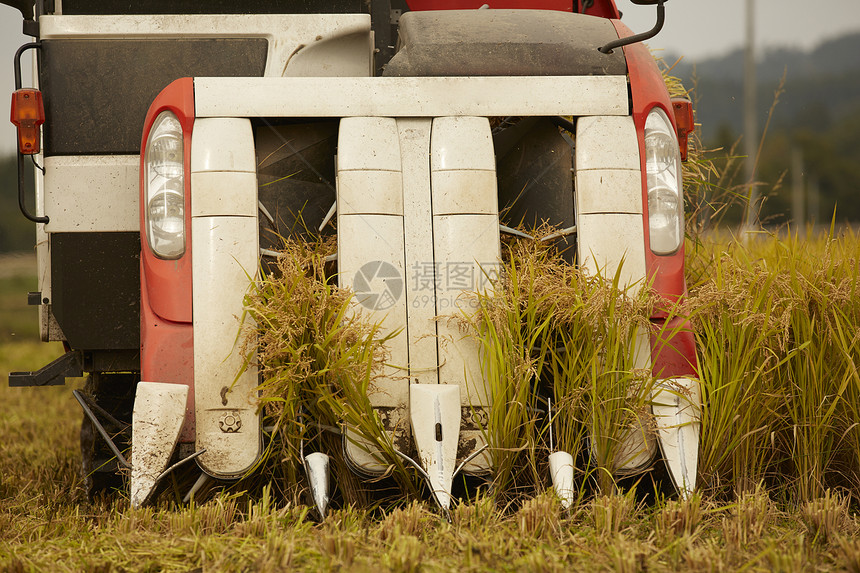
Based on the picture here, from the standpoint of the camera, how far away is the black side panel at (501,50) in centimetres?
306

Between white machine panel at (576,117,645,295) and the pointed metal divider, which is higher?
white machine panel at (576,117,645,295)

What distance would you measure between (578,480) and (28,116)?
241 centimetres

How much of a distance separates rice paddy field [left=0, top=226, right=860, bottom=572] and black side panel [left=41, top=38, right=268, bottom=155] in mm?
996

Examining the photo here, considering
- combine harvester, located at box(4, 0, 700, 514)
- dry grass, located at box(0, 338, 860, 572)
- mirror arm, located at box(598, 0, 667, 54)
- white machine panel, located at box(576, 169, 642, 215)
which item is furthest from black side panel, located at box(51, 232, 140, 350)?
mirror arm, located at box(598, 0, 667, 54)

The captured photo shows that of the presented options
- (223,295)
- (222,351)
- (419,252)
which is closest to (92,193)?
(223,295)

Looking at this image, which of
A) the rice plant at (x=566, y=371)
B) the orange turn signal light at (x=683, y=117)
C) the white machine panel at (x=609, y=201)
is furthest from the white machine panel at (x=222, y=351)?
the orange turn signal light at (x=683, y=117)

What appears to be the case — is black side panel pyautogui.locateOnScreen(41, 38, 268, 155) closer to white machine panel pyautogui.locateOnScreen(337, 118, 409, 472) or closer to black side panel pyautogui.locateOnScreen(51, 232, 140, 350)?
black side panel pyautogui.locateOnScreen(51, 232, 140, 350)

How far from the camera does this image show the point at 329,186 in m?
3.29

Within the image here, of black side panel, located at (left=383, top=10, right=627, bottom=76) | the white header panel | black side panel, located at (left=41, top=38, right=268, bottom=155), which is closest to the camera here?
the white header panel

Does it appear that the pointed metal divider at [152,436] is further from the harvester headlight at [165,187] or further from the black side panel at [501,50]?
the black side panel at [501,50]

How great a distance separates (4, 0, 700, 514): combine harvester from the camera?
2846 millimetres

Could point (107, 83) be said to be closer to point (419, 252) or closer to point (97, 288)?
point (97, 288)

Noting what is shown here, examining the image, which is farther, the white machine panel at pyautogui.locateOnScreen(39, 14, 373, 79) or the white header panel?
the white machine panel at pyautogui.locateOnScreen(39, 14, 373, 79)

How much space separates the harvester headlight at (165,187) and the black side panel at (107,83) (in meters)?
0.38
